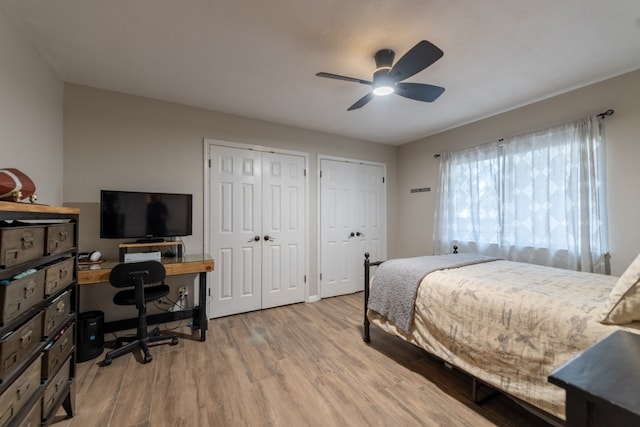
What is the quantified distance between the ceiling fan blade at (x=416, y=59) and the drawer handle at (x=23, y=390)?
2518 millimetres

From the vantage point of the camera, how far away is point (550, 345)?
1.38 metres

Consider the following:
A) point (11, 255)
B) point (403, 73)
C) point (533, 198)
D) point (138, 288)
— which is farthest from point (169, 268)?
point (533, 198)

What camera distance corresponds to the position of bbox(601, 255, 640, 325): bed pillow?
3.76ft

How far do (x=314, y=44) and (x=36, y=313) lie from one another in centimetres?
224

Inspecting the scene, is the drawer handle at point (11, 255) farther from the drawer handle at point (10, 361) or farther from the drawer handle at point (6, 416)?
the drawer handle at point (6, 416)

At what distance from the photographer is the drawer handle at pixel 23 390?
1.05 m

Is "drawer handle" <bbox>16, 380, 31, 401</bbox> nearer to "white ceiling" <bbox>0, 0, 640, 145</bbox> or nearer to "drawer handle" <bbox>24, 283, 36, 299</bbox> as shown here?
"drawer handle" <bbox>24, 283, 36, 299</bbox>

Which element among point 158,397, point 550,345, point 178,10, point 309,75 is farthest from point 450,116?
point 158,397

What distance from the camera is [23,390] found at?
3.56 feet

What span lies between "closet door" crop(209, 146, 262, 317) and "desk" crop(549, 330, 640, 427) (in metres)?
3.09

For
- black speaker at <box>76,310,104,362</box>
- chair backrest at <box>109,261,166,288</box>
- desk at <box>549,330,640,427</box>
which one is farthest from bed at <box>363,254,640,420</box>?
black speaker at <box>76,310,104,362</box>

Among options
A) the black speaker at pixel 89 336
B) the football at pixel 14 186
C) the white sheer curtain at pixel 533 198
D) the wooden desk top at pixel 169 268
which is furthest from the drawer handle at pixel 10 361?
the white sheer curtain at pixel 533 198

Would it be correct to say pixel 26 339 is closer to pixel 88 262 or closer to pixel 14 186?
pixel 14 186

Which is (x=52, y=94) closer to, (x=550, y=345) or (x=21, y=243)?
(x=21, y=243)
